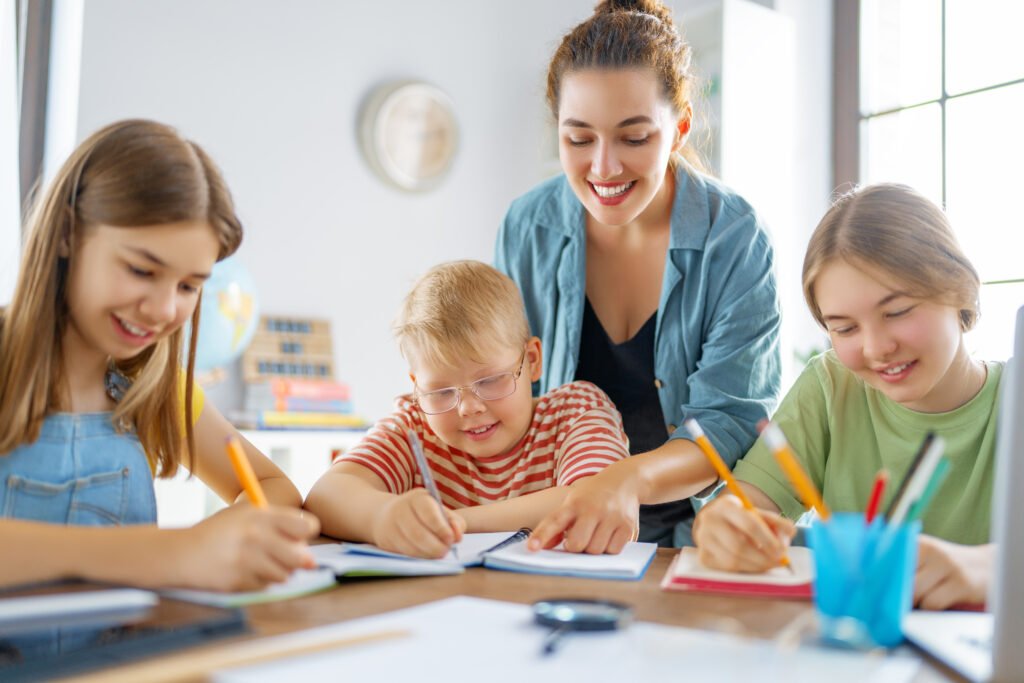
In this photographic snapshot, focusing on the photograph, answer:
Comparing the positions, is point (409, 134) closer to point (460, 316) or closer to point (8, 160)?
point (8, 160)

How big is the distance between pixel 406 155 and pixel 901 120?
74.0 inches

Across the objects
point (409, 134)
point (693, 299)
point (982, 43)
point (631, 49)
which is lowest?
point (693, 299)

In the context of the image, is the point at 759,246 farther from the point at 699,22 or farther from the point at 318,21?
the point at 318,21

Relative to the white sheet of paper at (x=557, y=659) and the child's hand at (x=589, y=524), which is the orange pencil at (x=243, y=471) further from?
the child's hand at (x=589, y=524)

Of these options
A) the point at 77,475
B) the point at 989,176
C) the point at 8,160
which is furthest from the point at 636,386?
the point at 989,176

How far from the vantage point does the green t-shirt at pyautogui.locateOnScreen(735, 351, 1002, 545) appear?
1230 mm

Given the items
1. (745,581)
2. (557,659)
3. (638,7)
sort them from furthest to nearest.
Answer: (638,7), (745,581), (557,659)

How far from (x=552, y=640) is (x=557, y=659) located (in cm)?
2

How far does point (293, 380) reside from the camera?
3.28 metres

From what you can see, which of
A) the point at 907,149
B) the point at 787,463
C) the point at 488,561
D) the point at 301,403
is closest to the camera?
the point at 787,463

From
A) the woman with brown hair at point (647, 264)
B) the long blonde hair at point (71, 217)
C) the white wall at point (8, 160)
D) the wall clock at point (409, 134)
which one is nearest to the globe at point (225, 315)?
the white wall at point (8, 160)

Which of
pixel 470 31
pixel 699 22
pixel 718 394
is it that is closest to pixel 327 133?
pixel 470 31

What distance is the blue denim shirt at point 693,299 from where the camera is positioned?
4.80 ft

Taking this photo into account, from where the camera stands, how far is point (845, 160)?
11.6ft
